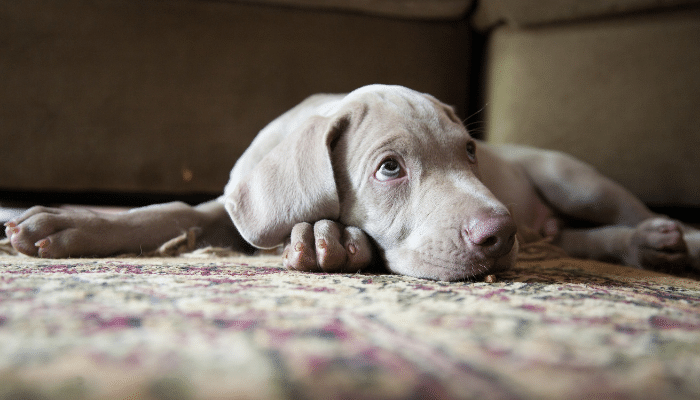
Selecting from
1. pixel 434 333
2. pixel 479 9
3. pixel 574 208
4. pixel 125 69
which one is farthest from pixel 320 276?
pixel 479 9

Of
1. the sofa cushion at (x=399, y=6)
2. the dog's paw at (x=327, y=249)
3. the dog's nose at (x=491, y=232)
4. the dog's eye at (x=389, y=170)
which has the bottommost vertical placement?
the dog's paw at (x=327, y=249)

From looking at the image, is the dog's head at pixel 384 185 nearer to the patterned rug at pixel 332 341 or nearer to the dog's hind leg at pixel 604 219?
the patterned rug at pixel 332 341

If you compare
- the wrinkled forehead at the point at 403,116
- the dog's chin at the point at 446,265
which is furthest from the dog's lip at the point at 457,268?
the wrinkled forehead at the point at 403,116

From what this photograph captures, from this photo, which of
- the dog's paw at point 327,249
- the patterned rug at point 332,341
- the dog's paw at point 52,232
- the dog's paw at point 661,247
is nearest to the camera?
the patterned rug at point 332,341

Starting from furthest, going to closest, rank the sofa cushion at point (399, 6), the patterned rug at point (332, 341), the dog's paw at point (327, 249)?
1. the sofa cushion at point (399, 6)
2. the dog's paw at point (327, 249)
3. the patterned rug at point (332, 341)

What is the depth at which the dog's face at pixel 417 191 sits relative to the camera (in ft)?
4.66

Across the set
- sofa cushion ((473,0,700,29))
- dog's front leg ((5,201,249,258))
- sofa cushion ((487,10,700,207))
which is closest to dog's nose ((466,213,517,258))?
dog's front leg ((5,201,249,258))

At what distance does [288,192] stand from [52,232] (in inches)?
33.2

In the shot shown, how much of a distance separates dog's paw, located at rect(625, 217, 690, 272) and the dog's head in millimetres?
916

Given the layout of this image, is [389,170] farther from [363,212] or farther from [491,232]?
[491,232]

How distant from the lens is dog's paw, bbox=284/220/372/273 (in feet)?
4.86

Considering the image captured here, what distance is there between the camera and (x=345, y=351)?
0.65 meters

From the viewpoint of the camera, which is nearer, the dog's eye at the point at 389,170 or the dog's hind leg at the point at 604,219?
the dog's eye at the point at 389,170

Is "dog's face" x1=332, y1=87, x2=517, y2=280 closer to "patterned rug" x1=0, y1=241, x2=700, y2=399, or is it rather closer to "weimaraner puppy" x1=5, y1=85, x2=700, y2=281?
"weimaraner puppy" x1=5, y1=85, x2=700, y2=281
